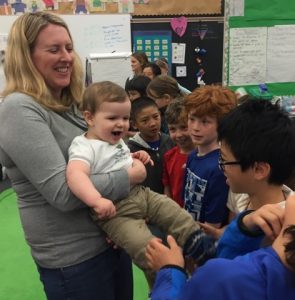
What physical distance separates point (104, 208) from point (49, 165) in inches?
8.5

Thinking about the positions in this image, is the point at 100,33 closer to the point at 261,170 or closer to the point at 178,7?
the point at 178,7

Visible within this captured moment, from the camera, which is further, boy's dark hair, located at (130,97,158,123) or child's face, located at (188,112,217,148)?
boy's dark hair, located at (130,97,158,123)

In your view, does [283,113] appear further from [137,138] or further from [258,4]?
[258,4]

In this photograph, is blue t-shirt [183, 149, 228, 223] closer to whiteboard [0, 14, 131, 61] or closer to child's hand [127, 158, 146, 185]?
child's hand [127, 158, 146, 185]

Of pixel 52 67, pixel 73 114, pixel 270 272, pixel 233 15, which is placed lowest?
pixel 270 272

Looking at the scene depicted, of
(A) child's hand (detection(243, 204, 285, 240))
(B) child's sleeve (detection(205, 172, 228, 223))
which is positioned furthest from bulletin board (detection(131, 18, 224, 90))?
(A) child's hand (detection(243, 204, 285, 240))

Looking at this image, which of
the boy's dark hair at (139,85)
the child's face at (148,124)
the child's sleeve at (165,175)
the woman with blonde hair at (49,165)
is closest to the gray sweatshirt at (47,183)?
the woman with blonde hair at (49,165)

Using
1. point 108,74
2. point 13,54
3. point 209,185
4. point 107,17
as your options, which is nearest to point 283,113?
point 209,185

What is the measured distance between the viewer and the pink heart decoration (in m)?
5.54

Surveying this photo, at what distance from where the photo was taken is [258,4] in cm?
427

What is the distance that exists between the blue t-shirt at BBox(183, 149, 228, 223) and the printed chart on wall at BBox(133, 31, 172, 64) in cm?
409

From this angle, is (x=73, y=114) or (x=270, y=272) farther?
(x=73, y=114)

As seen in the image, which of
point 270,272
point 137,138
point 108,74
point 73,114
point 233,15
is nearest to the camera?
point 270,272

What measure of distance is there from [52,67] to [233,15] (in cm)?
336
